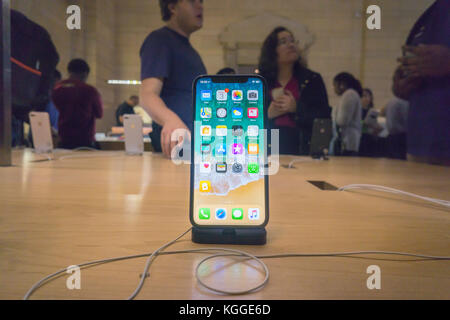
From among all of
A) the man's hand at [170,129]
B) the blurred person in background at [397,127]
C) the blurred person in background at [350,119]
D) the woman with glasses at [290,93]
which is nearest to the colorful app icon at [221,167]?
the man's hand at [170,129]

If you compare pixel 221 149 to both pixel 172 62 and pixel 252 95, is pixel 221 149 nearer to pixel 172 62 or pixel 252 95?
pixel 252 95

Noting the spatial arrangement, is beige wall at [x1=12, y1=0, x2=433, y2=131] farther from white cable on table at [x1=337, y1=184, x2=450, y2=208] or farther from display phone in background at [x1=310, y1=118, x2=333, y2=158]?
white cable on table at [x1=337, y1=184, x2=450, y2=208]

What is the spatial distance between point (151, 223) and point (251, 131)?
0.19 meters

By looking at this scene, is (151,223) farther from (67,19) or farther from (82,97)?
(67,19)

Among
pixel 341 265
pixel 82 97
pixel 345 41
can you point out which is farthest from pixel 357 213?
pixel 345 41

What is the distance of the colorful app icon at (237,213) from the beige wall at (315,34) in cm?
547

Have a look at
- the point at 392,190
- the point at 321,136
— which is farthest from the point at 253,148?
the point at 321,136

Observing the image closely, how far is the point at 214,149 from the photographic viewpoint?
0.38m

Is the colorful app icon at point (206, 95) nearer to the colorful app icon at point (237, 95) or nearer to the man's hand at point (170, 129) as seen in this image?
the colorful app icon at point (237, 95)

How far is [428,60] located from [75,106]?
2319 millimetres

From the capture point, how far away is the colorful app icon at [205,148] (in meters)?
0.38

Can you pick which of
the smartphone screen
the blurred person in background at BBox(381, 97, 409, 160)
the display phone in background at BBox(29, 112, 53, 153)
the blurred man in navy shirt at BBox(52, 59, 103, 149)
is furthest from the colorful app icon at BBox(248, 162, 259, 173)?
the blurred man in navy shirt at BBox(52, 59, 103, 149)

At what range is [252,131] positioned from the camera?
0.39m
